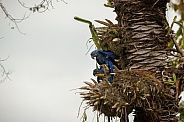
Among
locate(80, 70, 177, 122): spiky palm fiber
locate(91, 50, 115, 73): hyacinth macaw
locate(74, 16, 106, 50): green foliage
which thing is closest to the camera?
locate(80, 70, 177, 122): spiky palm fiber

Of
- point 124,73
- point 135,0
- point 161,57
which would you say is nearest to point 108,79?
point 124,73

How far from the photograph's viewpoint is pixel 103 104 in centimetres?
149

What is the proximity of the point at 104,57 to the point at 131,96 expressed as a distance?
22 centimetres

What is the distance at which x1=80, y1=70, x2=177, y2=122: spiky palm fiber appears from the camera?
146cm

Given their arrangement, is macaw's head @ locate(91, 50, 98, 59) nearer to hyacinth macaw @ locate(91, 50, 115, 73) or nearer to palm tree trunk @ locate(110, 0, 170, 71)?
hyacinth macaw @ locate(91, 50, 115, 73)

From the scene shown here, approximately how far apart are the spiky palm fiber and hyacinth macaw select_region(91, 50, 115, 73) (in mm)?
97

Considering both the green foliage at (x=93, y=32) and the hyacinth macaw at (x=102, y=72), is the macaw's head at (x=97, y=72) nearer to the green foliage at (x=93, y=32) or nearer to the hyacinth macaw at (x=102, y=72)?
the hyacinth macaw at (x=102, y=72)

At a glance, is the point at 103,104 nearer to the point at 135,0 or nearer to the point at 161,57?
the point at 161,57

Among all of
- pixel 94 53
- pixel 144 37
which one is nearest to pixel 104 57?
pixel 94 53

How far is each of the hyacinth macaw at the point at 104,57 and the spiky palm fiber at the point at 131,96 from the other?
97 millimetres

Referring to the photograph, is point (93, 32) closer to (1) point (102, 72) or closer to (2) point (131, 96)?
(1) point (102, 72)

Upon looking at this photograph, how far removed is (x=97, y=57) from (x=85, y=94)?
191 millimetres

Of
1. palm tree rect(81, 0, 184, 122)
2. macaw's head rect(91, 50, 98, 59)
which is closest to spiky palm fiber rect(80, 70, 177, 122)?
palm tree rect(81, 0, 184, 122)

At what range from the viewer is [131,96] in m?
1.47
